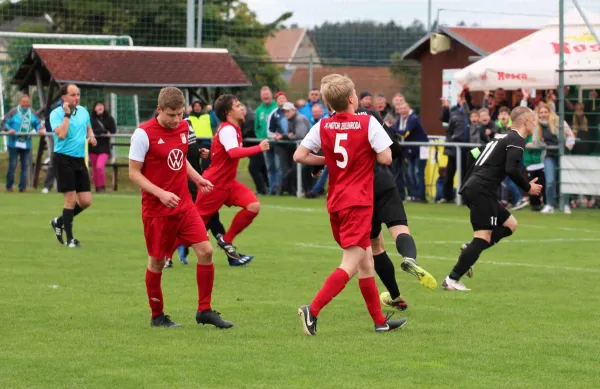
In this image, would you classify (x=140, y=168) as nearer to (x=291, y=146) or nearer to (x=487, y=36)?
(x=291, y=146)

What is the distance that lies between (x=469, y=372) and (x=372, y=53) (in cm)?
3594

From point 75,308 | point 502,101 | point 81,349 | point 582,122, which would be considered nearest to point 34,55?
point 502,101

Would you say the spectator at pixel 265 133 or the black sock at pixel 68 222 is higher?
the spectator at pixel 265 133

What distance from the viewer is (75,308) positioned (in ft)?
30.8

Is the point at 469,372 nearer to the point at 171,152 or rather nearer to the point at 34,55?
the point at 171,152

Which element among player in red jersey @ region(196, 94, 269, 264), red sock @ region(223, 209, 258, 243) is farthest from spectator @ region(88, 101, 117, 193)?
player in red jersey @ region(196, 94, 269, 264)

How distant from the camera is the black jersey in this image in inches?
407

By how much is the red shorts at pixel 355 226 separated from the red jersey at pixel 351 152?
5 centimetres

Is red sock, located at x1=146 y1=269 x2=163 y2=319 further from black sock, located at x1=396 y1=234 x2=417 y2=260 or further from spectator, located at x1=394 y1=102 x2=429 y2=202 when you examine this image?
spectator, located at x1=394 y1=102 x2=429 y2=202

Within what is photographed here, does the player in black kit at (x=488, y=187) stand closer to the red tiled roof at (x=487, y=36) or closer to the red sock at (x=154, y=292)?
the red sock at (x=154, y=292)

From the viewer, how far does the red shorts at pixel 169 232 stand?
8.39m

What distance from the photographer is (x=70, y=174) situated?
13969mm

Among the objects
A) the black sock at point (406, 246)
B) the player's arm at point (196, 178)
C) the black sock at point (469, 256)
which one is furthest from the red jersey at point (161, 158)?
the black sock at point (469, 256)

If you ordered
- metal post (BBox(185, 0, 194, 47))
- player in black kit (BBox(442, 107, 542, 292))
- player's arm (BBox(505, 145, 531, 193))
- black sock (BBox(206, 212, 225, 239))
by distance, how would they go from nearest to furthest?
1. player's arm (BBox(505, 145, 531, 193))
2. player in black kit (BBox(442, 107, 542, 292))
3. black sock (BBox(206, 212, 225, 239))
4. metal post (BBox(185, 0, 194, 47))
